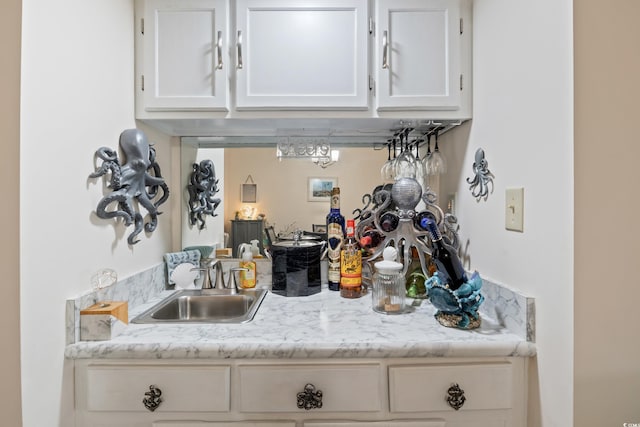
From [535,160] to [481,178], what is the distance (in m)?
0.31

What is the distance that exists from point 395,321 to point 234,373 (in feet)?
1.85

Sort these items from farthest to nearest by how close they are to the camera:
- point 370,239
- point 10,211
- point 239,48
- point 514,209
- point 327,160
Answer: point 327,160, point 370,239, point 239,48, point 514,209, point 10,211

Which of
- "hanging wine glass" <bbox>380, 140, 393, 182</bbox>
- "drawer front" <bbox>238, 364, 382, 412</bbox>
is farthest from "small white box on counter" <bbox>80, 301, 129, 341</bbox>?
"hanging wine glass" <bbox>380, 140, 393, 182</bbox>

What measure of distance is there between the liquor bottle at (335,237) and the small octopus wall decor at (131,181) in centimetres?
77

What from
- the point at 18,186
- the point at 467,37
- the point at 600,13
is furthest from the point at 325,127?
the point at 18,186

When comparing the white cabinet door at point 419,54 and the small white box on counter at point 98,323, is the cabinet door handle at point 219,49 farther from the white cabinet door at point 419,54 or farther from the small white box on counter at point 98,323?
the small white box on counter at point 98,323

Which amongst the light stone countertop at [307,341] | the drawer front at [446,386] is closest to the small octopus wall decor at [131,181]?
the light stone countertop at [307,341]

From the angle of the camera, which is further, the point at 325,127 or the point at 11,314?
the point at 325,127

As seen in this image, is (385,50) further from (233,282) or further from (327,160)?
(233,282)

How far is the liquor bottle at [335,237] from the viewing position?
1539 mm

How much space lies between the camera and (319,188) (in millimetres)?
1677

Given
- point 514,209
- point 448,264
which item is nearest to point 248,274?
point 448,264

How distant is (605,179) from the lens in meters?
0.80

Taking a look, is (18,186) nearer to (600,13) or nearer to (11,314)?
(11,314)
